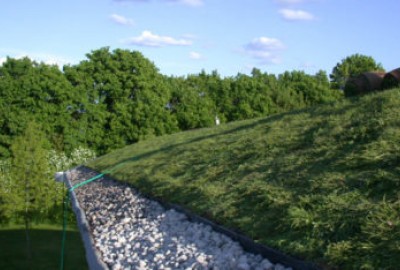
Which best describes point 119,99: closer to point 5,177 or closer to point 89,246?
point 5,177

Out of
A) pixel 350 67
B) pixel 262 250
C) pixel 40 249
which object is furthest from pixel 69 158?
pixel 262 250

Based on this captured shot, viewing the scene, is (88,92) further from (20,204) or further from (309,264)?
(309,264)

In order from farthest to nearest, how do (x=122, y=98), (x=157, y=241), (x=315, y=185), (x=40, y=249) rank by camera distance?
(x=122, y=98) → (x=40, y=249) → (x=157, y=241) → (x=315, y=185)

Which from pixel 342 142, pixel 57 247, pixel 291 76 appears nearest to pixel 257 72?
pixel 291 76

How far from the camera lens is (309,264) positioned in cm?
351

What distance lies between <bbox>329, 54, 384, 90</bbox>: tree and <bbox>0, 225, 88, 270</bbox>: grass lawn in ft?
88.6

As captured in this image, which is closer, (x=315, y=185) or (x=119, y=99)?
(x=315, y=185)

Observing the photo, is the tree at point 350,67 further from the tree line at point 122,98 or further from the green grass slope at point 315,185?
the green grass slope at point 315,185

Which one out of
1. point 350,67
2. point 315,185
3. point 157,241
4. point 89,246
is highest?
point 350,67

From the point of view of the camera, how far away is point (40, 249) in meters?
21.5

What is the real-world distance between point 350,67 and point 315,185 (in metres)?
38.9

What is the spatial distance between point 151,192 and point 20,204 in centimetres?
1431

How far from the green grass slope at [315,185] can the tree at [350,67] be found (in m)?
32.9

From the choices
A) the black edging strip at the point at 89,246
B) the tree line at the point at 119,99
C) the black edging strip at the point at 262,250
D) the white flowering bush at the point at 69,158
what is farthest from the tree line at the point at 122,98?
the black edging strip at the point at 262,250
